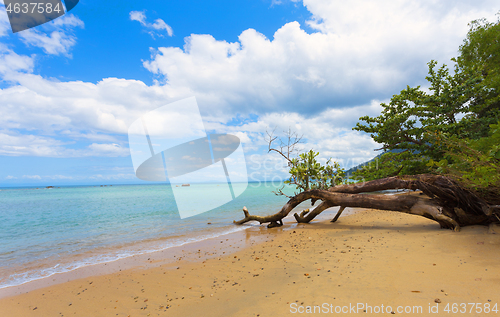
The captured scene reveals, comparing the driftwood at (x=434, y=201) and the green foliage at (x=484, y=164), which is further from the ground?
the green foliage at (x=484, y=164)

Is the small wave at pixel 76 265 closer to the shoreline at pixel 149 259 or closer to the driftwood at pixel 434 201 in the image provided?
the shoreline at pixel 149 259

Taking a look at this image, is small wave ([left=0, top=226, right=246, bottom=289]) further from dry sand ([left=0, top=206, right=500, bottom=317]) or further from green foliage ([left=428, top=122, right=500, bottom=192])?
green foliage ([left=428, top=122, right=500, bottom=192])

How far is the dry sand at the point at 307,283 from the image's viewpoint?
124 inches

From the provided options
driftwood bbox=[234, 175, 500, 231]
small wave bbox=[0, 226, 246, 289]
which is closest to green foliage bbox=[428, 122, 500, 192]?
driftwood bbox=[234, 175, 500, 231]

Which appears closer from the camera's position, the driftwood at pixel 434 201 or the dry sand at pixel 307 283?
the dry sand at pixel 307 283

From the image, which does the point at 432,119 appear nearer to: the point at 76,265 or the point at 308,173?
the point at 308,173

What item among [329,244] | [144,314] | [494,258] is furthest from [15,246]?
[494,258]

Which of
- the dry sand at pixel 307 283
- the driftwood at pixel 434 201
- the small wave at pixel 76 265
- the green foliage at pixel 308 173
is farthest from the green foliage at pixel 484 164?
the small wave at pixel 76 265

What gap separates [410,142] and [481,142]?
10.3 metres

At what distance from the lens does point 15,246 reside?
947cm

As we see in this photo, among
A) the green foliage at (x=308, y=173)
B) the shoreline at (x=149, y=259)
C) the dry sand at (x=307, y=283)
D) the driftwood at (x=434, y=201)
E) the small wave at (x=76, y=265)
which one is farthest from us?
the green foliage at (x=308, y=173)

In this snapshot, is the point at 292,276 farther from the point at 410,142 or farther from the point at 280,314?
the point at 410,142

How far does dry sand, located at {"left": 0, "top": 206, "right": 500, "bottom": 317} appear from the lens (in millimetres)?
3158

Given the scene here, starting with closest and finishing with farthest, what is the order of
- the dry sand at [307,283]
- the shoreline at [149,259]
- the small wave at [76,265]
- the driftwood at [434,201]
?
the dry sand at [307,283]
the shoreline at [149,259]
the small wave at [76,265]
the driftwood at [434,201]
